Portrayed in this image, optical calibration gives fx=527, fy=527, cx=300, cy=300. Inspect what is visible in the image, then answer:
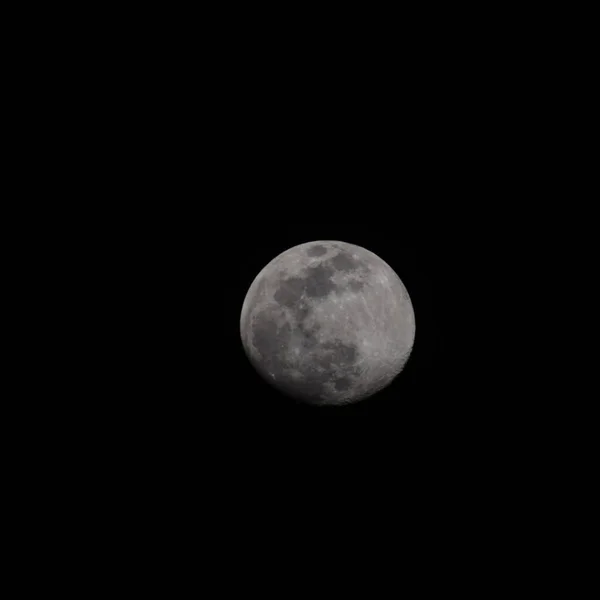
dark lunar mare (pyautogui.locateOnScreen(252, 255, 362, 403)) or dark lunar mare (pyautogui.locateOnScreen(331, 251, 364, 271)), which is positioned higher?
dark lunar mare (pyautogui.locateOnScreen(331, 251, 364, 271))

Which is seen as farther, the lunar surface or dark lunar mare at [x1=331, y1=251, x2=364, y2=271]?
dark lunar mare at [x1=331, y1=251, x2=364, y2=271]

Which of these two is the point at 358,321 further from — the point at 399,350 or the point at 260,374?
the point at 260,374

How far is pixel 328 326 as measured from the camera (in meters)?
4.31

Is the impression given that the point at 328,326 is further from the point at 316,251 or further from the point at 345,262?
the point at 316,251

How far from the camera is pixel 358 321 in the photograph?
4.36 meters

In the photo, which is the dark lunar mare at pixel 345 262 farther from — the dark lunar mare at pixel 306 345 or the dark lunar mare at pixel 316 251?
the dark lunar mare at pixel 316 251

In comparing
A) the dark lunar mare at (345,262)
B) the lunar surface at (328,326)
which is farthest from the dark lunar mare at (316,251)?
the dark lunar mare at (345,262)

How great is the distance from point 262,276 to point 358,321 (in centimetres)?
103

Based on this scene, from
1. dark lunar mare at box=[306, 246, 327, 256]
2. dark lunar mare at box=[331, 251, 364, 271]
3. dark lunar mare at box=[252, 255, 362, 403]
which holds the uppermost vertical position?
dark lunar mare at box=[306, 246, 327, 256]

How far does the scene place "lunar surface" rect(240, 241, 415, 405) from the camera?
14.2 feet

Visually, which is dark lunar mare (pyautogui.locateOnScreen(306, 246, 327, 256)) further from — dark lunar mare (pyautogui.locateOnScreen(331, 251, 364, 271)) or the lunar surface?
dark lunar mare (pyautogui.locateOnScreen(331, 251, 364, 271))

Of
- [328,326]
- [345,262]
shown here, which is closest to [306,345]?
[328,326]

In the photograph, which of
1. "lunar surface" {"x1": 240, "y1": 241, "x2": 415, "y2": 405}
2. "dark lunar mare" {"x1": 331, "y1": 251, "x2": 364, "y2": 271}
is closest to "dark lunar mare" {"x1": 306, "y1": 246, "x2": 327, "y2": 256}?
"lunar surface" {"x1": 240, "y1": 241, "x2": 415, "y2": 405}

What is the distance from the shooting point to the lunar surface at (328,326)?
434cm
